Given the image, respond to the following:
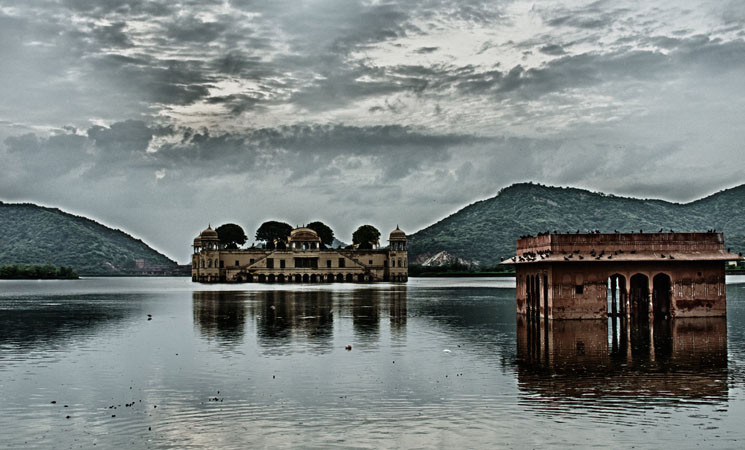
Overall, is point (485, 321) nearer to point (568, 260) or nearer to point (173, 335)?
point (568, 260)

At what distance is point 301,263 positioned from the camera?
156 meters

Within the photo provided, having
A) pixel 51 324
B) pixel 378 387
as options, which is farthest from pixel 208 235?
pixel 378 387

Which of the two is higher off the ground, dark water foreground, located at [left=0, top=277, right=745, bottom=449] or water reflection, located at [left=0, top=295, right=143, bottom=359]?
water reflection, located at [left=0, top=295, right=143, bottom=359]

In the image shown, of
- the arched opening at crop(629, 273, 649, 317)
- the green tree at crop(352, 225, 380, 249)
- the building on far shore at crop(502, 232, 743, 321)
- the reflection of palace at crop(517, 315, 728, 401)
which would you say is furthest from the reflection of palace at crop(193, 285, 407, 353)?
the green tree at crop(352, 225, 380, 249)

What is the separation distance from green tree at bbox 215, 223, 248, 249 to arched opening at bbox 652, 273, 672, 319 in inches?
5347

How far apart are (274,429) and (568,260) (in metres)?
23.8

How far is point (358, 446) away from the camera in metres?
16.9

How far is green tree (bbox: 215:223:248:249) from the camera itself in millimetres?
174500

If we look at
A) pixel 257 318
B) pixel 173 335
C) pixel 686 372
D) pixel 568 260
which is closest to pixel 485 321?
pixel 568 260

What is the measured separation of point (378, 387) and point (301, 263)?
133 meters

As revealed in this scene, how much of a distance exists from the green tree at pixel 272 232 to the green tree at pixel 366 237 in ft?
49.6

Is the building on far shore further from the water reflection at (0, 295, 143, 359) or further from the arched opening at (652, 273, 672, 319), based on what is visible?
the water reflection at (0, 295, 143, 359)

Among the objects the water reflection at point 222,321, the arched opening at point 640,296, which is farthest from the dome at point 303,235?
the arched opening at point 640,296

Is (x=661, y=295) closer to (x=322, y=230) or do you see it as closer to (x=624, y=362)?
(x=624, y=362)
